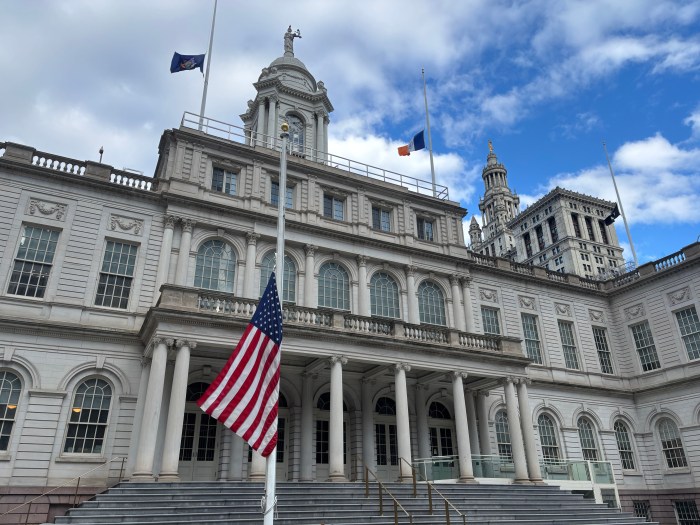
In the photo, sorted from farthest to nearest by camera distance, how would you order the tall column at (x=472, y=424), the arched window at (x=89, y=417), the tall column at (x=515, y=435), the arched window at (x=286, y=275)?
the tall column at (x=472, y=424), the arched window at (x=286, y=275), the tall column at (x=515, y=435), the arched window at (x=89, y=417)

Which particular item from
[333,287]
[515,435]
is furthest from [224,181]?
[515,435]

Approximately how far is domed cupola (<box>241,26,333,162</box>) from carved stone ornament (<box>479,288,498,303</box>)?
476 inches

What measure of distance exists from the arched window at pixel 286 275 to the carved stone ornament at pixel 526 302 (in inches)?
524

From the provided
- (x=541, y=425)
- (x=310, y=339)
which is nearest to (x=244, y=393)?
(x=310, y=339)

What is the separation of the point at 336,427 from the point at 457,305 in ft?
34.8

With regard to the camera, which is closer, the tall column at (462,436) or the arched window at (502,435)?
the tall column at (462,436)

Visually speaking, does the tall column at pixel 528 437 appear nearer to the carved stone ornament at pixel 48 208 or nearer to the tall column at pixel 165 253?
the tall column at pixel 165 253

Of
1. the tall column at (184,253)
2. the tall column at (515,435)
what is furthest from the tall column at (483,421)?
the tall column at (184,253)

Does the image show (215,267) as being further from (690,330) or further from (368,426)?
(690,330)

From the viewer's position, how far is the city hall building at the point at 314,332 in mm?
18406

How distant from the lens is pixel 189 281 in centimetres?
2183

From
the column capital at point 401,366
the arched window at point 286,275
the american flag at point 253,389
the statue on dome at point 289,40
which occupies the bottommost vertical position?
the american flag at point 253,389

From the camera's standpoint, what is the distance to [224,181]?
24594 mm

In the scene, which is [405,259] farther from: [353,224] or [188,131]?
[188,131]
